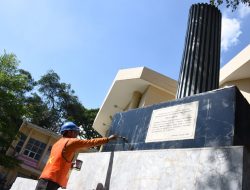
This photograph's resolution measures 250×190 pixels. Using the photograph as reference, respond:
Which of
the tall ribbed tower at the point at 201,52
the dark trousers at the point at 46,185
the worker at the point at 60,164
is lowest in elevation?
the dark trousers at the point at 46,185

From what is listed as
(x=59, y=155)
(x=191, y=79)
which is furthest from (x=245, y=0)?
(x=59, y=155)

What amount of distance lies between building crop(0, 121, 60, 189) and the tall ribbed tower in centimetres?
2135

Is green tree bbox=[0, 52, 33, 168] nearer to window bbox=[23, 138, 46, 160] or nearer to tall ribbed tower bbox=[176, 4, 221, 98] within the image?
window bbox=[23, 138, 46, 160]

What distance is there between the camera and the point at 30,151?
2628 cm

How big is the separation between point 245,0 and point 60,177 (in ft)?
23.7

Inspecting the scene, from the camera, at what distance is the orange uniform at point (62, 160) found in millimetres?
4000

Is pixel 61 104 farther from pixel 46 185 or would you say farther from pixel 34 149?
pixel 46 185

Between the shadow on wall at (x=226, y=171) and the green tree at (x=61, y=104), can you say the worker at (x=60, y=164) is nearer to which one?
the shadow on wall at (x=226, y=171)

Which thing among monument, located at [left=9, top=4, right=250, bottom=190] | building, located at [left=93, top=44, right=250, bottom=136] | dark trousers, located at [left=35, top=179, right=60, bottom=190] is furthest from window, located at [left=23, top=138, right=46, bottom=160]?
dark trousers, located at [left=35, top=179, right=60, bottom=190]

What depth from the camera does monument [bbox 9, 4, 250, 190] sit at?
3367 mm

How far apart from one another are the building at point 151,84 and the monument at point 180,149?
4.87 metres

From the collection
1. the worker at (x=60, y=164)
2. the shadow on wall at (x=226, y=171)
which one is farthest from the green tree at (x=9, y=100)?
the shadow on wall at (x=226, y=171)

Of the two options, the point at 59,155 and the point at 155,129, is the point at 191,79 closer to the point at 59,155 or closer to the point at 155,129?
the point at 155,129

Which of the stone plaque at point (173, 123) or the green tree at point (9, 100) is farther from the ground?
the green tree at point (9, 100)
